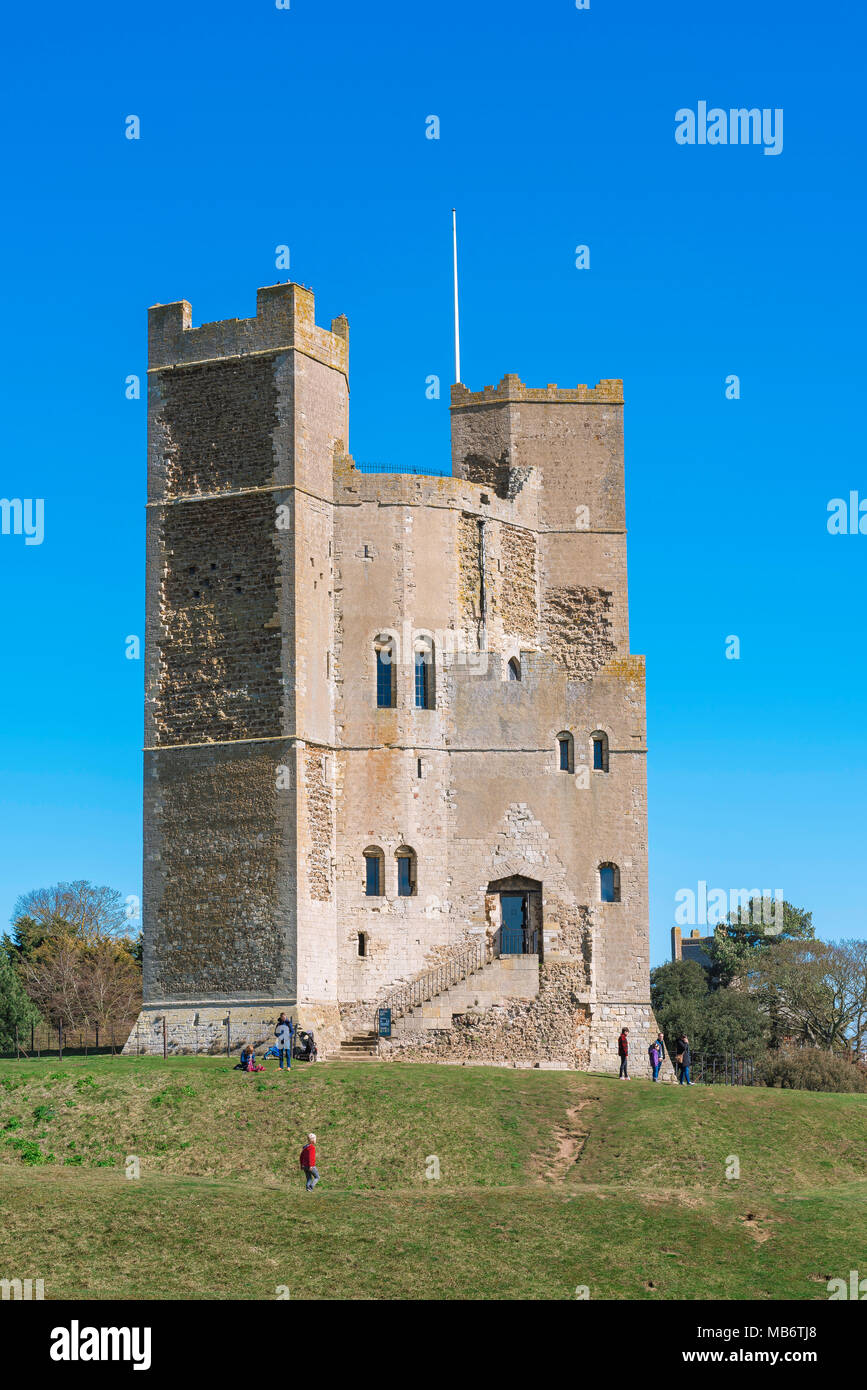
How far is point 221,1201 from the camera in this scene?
1153 inches

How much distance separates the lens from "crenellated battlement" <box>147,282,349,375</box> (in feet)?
161

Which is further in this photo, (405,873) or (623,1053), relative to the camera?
(405,873)

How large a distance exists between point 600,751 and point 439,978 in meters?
7.80

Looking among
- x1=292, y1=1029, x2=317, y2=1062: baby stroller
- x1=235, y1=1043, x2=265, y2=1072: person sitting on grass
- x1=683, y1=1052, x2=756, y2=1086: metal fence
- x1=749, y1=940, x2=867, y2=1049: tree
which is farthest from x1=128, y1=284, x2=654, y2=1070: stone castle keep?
x1=749, y1=940, x2=867, y2=1049: tree

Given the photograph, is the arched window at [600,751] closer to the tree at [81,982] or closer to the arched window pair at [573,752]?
the arched window pair at [573,752]

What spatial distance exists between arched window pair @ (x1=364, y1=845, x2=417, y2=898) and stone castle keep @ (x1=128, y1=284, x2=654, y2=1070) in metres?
0.07

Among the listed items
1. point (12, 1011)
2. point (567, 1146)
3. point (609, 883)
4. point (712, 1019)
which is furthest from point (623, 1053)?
point (712, 1019)

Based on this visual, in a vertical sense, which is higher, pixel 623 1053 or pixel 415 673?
pixel 415 673

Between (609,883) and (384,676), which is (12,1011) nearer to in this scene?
(384,676)

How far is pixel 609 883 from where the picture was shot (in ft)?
165

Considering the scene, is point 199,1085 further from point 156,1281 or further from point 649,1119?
point 156,1281

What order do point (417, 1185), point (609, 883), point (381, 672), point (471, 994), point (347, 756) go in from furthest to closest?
point (609, 883) < point (381, 672) < point (347, 756) < point (471, 994) < point (417, 1185)

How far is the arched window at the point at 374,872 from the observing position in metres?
49.0

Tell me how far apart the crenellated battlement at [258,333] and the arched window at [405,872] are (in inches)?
524
